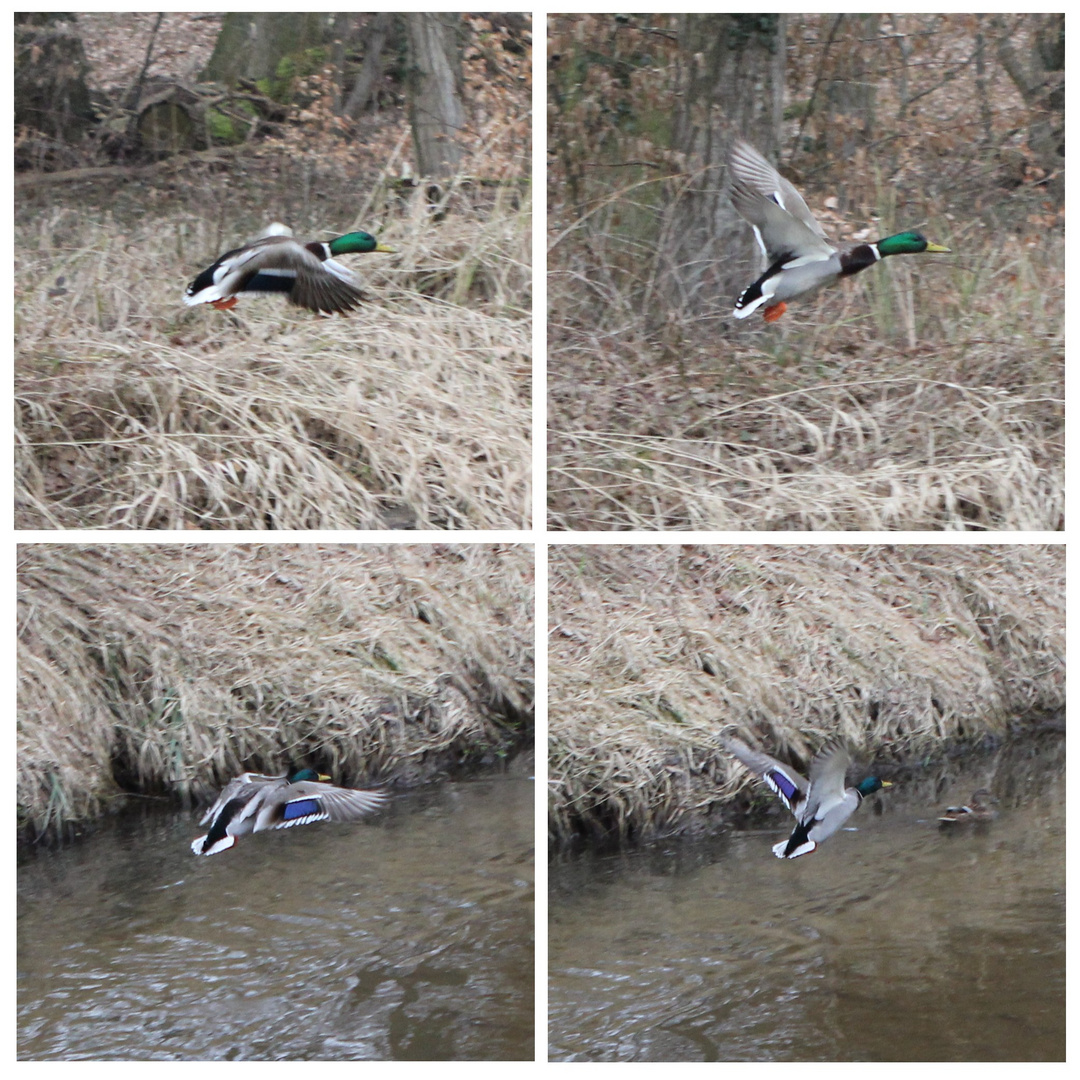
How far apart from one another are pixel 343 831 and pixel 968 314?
2.45m

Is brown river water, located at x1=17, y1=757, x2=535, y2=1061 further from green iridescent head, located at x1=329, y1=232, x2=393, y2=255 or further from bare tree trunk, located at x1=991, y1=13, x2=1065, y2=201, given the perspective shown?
bare tree trunk, located at x1=991, y1=13, x2=1065, y2=201

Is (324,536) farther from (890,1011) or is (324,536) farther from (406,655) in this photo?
(890,1011)

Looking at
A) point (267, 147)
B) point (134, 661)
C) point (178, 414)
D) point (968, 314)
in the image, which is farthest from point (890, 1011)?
point (267, 147)

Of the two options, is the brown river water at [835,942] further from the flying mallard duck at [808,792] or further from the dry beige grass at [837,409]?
the dry beige grass at [837,409]

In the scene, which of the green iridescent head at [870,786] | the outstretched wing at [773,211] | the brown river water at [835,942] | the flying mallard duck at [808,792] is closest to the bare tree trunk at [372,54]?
the outstretched wing at [773,211]

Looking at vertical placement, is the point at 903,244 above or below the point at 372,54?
below

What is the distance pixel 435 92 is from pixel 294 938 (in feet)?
8.34

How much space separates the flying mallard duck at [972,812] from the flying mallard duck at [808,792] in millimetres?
334

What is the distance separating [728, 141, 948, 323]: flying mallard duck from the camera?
3.26m

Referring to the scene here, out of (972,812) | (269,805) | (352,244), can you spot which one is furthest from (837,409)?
(269,805)

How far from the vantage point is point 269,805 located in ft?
11.1

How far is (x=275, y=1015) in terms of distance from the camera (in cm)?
329

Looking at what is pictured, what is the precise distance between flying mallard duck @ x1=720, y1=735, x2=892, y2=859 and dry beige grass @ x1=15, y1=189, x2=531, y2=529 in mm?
1011

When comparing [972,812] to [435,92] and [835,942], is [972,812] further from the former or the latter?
[435,92]
